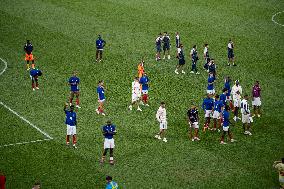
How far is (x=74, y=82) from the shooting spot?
32.9m

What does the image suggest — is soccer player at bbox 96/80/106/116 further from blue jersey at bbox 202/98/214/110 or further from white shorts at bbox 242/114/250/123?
white shorts at bbox 242/114/250/123

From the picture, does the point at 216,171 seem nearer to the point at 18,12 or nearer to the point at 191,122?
the point at 191,122

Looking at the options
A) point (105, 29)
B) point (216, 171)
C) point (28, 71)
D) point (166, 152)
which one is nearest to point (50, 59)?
point (28, 71)

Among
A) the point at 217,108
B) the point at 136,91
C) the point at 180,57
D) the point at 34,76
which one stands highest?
the point at 180,57

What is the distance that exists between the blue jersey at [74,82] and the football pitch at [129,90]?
1169 mm

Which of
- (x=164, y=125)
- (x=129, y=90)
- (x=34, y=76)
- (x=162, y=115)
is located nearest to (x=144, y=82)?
(x=129, y=90)

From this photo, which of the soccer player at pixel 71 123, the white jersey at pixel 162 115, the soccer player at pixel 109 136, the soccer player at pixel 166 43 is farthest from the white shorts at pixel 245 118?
the soccer player at pixel 166 43

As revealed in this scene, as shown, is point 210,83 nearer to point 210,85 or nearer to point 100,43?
point 210,85

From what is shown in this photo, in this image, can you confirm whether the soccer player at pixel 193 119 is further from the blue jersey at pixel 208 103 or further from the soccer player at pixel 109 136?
the soccer player at pixel 109 136

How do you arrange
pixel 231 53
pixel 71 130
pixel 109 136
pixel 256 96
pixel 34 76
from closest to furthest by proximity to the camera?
pixel 109 136 < pixel 71 130 < pixel 256 96 < pixel 34 76 < pixel 231 53

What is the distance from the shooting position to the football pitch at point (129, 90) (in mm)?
25875

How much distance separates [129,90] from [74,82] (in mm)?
3973

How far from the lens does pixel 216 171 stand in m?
25.8

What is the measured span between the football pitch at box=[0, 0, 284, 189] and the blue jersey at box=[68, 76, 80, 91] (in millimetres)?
1169
